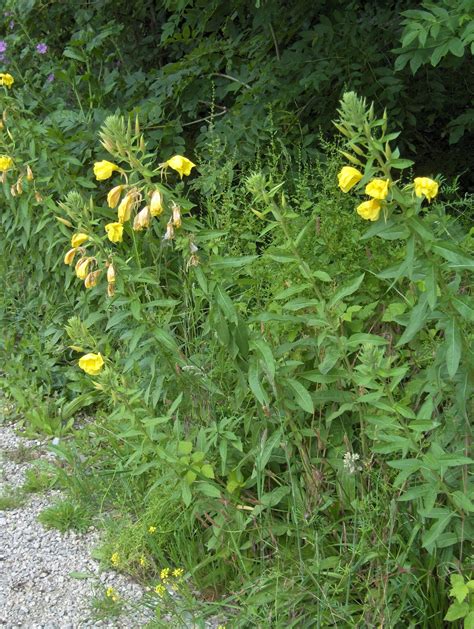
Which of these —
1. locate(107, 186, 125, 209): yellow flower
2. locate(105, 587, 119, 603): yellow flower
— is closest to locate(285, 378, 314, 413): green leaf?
locate(107, 186, 125, 209): yellow flower

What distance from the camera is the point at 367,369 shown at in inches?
102

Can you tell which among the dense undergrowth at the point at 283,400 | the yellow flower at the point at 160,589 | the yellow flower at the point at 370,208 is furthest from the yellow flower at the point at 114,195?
the yellow flower at the point at 160,589

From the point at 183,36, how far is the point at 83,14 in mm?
761

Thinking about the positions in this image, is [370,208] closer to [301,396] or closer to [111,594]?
[301,396]

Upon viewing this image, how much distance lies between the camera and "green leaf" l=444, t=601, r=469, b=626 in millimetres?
2523

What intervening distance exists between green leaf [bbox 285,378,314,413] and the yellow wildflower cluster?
74cm

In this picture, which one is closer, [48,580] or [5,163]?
[48,580]

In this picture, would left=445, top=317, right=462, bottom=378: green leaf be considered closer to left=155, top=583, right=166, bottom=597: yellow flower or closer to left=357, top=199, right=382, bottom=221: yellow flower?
left=357, top=199, right=382, bottom=221: yellow flower

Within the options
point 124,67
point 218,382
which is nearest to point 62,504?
point 218,382

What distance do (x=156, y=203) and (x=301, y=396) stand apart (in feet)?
2.59

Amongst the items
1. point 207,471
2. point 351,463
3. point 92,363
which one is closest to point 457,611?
point 351,463

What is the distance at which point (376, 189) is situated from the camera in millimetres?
2246

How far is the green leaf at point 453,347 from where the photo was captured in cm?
238

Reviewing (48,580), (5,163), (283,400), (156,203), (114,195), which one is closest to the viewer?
(156,203)
